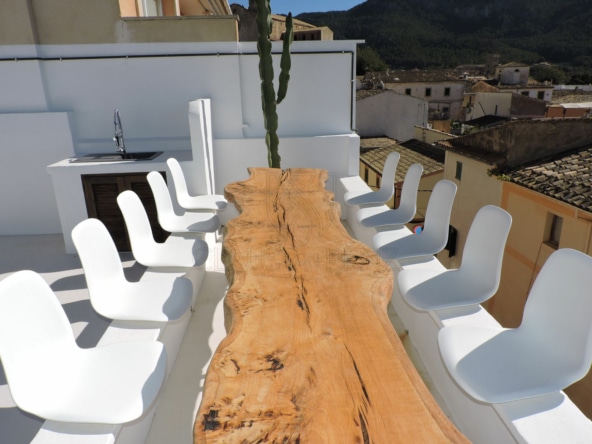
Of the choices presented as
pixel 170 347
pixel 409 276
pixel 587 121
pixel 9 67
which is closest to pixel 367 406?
pixel 409 276

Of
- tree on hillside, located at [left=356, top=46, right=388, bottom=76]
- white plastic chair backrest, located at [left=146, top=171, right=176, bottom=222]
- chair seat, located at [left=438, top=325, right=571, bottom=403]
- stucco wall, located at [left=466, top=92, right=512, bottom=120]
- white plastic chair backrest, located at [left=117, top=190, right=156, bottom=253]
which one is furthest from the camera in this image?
tree on hillside, located at [left=356, top=46, right=388, bottom=76]

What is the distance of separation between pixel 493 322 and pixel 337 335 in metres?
1.21

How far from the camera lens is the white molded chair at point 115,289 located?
212 centimetres

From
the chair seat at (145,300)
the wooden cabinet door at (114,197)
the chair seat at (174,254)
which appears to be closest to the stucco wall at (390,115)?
the wooden cabinet door at (114,197)

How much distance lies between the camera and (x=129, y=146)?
5316 mm

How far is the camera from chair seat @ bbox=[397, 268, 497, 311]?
7.29ft

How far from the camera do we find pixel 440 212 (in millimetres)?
2980

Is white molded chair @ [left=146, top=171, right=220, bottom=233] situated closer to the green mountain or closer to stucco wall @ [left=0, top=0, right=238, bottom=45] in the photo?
stucco wall @ [left=0, top=0, right=238, bottom=45]

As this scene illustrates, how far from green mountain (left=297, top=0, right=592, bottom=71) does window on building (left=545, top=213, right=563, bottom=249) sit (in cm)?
4284

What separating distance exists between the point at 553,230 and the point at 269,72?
632 centimetres

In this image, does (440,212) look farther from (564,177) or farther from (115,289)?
(564,177)

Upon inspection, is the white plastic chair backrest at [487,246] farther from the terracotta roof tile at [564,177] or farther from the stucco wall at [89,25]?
the terracotta roof tile at [564,177]

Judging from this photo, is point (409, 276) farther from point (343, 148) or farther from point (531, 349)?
point (343, 148)

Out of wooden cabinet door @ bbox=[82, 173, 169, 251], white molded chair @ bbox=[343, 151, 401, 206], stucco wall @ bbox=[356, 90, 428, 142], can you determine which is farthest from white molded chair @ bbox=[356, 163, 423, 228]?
stucco wall @ bbox=[356, 90, 428, 142]
